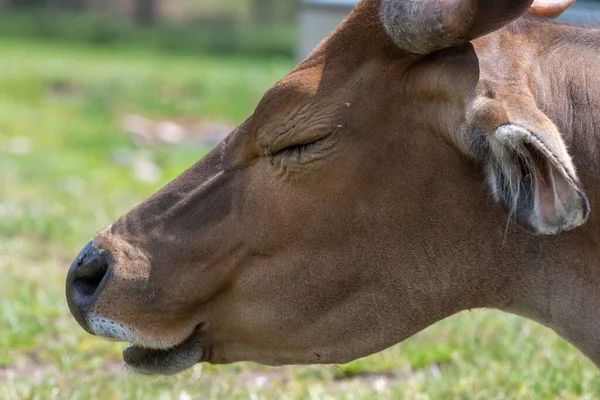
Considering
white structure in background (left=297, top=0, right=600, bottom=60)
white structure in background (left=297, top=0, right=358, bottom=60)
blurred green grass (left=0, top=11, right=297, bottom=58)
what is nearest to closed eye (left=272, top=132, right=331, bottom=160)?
white structure in background (left=297, top=0, right=600, bottom=60)

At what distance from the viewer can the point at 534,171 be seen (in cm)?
290

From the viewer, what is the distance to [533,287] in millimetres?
3355

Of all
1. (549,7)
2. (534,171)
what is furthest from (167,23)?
(534,171)

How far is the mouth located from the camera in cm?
347

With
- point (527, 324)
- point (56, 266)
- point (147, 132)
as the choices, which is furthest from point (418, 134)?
point (147, 132)

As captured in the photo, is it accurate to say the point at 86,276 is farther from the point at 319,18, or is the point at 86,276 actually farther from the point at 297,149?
the point at 319,18

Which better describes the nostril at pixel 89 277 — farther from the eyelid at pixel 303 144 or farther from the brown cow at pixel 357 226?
the eyelid at pixel 303 144

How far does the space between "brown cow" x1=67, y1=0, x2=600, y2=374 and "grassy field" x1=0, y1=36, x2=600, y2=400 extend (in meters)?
0.57

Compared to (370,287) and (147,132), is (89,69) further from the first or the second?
(370,287)

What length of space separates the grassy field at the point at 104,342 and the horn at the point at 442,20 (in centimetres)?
148

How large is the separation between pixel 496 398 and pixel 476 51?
6.48ft

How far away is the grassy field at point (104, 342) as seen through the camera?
15.5ft

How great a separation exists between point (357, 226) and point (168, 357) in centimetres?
77

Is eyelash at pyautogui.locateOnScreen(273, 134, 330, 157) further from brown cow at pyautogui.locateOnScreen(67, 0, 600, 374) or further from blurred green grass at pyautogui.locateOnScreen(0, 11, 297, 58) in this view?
blurred green grass at pyautogui.locateOnScreen(0, 11, 297, 58)
